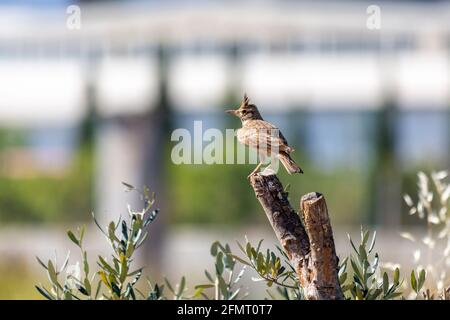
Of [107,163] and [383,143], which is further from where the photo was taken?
[383,143]

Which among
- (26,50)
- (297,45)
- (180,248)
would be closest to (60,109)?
(26,50)

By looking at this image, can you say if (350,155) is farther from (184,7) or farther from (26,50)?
(26,50)

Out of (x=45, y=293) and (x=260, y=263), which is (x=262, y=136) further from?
(x=45, y=293)

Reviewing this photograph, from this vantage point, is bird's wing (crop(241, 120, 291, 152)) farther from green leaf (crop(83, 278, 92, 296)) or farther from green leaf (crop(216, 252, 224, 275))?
green leaf (crop(83, 278, 92, 296))

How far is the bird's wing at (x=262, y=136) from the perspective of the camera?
60.1 inches

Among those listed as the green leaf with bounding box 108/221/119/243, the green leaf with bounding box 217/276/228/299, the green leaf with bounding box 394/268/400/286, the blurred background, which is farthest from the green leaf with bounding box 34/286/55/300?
the blurred background

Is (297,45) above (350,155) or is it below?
above

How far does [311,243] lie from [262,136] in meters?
0.32

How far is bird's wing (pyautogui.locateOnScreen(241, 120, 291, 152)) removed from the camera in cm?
153

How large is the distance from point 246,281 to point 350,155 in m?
2.87

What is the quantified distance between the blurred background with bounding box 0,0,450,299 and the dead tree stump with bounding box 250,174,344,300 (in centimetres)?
388

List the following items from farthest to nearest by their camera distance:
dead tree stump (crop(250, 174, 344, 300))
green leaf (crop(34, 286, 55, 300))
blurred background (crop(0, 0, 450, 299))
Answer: blurred background (crop(0, 0, 450, 299)) < green leaf (crop(34, 286, 55, 300)) < dead tree stump (crop(250, 174, 344, 300))

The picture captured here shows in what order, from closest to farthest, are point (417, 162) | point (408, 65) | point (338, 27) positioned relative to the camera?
point (338, 27), point (408, 65), point (417, 162)
